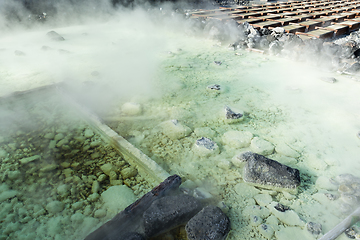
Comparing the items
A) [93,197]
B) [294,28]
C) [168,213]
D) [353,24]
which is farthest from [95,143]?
[353,24]

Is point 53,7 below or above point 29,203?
above

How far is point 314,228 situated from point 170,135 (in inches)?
65.8

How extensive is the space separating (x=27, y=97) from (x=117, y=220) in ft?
8.80

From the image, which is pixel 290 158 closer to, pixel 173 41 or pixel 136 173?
pixel 136 173

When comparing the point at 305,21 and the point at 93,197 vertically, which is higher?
the point at 305,21

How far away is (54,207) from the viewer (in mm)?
1907

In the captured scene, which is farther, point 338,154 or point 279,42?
point 279,42

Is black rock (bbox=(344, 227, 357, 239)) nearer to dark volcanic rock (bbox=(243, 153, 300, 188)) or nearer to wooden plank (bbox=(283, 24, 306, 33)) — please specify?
dark volcanic rock (bbox=(243, 153, 300, 188))

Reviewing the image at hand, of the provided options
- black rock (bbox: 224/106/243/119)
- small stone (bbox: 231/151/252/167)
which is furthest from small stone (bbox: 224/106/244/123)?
small stone (bbox: 231/151/252/167)

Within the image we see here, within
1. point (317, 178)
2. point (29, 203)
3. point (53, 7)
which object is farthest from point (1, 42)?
point (317, 178)

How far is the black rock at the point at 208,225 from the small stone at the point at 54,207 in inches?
42.0

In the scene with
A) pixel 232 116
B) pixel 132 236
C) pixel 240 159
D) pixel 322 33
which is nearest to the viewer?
pixel 132 236

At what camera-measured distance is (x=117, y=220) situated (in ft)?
5.45

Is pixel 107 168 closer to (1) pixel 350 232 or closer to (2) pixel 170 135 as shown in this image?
(2) pixel 170 135
